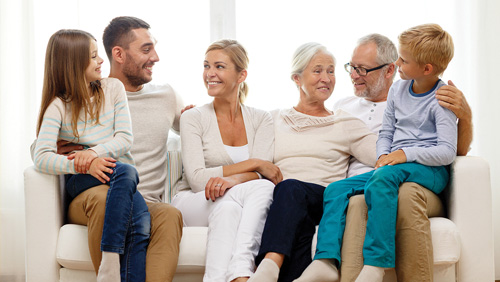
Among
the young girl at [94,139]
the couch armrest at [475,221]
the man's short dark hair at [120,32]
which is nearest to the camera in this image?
the young girl at [94,139]

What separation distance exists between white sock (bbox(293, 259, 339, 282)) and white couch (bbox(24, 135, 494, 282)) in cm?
23

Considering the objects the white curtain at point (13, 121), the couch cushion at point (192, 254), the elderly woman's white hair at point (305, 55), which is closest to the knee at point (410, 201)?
the couch cushion at point (192, 254)

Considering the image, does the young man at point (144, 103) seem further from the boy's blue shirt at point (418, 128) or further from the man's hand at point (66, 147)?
the boy's blue shirt at point (418, 128)

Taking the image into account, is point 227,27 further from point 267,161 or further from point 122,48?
point 267,161

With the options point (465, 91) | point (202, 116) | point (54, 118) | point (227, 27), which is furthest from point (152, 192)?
point (465, 91)

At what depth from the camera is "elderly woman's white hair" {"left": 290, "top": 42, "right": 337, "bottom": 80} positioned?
273 centimetres

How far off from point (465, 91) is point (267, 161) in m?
1.37

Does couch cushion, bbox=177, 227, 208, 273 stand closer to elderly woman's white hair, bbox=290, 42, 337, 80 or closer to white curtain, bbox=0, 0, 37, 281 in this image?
elderly woman's white hair, bbox=290, 42, 337, 80

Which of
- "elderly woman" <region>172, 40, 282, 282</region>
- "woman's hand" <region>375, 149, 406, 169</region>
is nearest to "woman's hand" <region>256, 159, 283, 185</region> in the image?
"elderly woman" <region>172, 40, 282, 282</region>

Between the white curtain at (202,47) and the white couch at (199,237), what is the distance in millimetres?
1025

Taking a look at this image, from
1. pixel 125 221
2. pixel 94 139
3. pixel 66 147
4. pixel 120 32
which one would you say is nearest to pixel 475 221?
pixel 125 221

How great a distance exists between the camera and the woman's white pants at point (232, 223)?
6.88ft

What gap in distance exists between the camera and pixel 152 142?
2.72m

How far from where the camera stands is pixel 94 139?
2332mm
